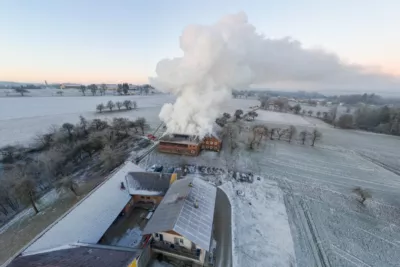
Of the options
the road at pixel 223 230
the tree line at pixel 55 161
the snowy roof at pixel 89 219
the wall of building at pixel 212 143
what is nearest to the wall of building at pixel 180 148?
the wall of building at pixel 212 143

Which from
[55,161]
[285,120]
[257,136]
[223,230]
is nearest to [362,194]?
[223,230]

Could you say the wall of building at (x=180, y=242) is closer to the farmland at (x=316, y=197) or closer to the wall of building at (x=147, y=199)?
the farmland at (x=316, y=197)

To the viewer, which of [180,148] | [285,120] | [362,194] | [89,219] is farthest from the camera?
[285,120]

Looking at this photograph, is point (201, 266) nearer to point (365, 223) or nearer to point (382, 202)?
point (365, 223)

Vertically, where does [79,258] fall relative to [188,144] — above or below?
above

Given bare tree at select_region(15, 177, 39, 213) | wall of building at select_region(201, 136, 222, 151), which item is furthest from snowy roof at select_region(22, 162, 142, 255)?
wall of building at select_region(201, 136, 222, 151)

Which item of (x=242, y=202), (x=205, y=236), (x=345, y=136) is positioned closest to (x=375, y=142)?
(x=345, y=136)

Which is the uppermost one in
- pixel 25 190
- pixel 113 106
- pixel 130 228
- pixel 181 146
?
pixel 113 106

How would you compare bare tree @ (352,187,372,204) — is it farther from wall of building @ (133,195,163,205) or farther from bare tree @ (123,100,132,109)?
bare tree @ (123,100,132,109)

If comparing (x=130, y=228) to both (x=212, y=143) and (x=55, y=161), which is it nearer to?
(x=55, y=161)
